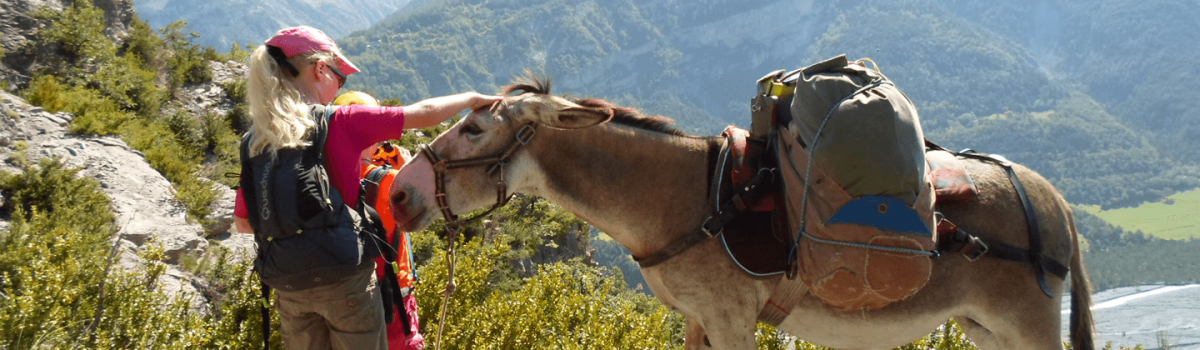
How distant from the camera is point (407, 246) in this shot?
3.50 m

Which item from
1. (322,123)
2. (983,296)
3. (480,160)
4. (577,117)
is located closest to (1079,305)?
(983,296)

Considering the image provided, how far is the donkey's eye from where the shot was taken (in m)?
2.87

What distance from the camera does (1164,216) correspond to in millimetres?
134375

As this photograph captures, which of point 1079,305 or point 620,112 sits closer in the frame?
point 620,112

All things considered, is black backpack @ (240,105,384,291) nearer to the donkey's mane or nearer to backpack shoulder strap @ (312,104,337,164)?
backpack shoulder strap @ (312,104,337,164)

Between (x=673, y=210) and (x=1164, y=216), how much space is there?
185m

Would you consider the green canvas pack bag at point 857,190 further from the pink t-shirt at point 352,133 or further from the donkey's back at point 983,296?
the pink t-shirt at point 352,133

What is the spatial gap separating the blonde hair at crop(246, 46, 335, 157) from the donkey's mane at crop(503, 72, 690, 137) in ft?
3.28

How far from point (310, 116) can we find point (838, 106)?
232 centimetres

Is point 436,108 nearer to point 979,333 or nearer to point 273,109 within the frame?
point 273,109

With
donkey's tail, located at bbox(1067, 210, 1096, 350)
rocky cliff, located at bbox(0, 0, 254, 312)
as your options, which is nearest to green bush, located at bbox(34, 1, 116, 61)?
rocky cliff, located at bbox(0, 0, 254, 312)

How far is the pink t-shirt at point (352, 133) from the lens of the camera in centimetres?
256

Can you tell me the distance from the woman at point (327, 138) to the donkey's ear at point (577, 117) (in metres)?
0.43

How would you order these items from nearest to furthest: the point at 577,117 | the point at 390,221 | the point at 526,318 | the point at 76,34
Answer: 1. the point at 577,117
2. the point at 390,221
3. the point at 526,318
4. the point at 76,34
